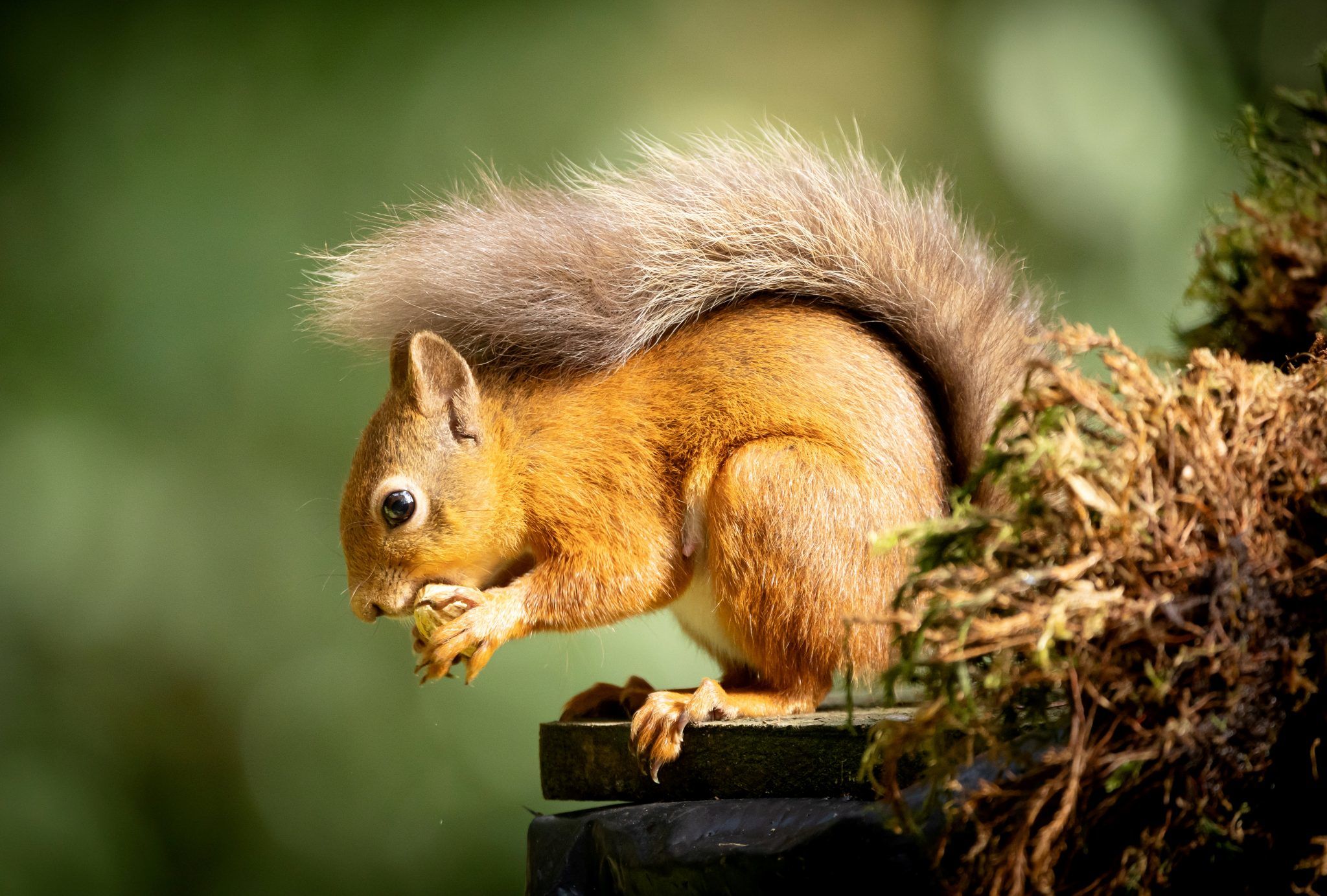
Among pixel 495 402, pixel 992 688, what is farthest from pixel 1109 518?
pixel 495 402

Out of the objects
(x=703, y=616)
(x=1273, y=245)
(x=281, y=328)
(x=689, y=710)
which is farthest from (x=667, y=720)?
(x=281, y=328)

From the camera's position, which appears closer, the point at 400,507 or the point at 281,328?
the point at 400,507

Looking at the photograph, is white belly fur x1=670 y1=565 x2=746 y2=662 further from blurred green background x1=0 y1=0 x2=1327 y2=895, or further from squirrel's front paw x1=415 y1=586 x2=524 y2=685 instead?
blurred green background x1=0 y1=0 x2=1327 y2=895

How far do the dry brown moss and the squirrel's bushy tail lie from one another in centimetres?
51

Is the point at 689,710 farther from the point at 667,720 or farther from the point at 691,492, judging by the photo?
the point at 691,492

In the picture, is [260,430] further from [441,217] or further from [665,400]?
[665,400]

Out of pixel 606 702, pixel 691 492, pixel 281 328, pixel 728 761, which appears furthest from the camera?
pixel 281 328

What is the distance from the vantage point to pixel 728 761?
972 mm

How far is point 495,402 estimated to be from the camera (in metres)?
1.21

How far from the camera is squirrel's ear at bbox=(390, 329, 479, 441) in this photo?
1.17 meters

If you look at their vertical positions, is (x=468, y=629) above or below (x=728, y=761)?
above

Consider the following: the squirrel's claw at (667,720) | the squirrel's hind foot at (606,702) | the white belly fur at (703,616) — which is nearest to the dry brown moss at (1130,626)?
the squirrel's claw at (667,720)

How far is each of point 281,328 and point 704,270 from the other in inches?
56.8

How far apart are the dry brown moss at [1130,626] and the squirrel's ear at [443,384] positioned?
2.13 ft
